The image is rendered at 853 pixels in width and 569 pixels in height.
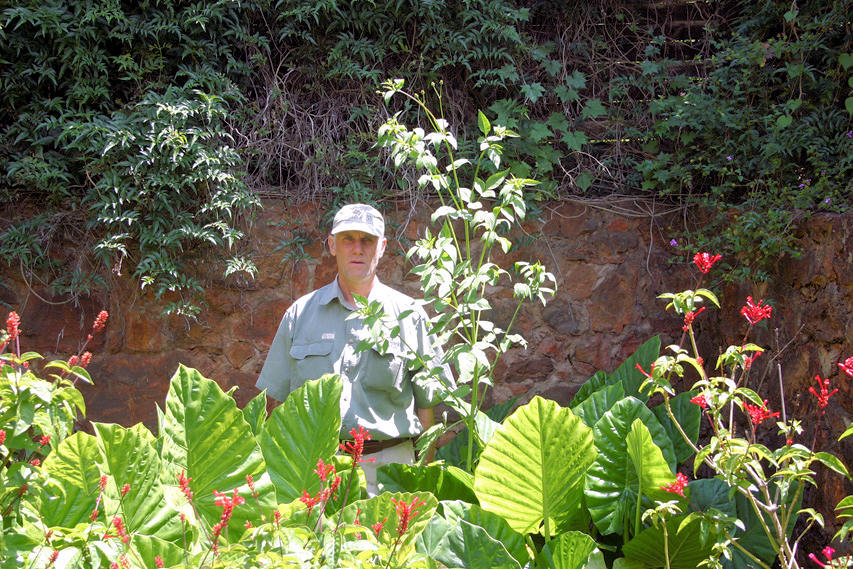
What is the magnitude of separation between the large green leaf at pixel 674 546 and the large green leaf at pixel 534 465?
0.17 metres

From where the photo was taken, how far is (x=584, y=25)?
12.2ft

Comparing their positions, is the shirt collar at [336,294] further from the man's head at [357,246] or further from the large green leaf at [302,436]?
the large green leaf at [302,436]

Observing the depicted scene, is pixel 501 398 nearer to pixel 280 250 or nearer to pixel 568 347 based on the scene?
pixel 568 347

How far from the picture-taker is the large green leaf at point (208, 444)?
147cm

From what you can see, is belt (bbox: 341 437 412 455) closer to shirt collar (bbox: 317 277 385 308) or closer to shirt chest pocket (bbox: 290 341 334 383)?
shirt chest pocket (bbox: 290 341 334 383)

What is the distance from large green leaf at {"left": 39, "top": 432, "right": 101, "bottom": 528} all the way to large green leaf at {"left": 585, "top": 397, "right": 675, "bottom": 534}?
1025 millimetres

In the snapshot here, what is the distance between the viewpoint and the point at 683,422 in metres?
2.09

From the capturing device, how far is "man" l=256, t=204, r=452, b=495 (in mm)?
2326

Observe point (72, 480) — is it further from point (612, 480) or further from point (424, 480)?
point (612, 480)

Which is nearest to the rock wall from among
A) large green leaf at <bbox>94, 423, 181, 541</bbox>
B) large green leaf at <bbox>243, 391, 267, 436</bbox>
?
large green leaf at <bbox>243, 391, 267, 436</bbox>

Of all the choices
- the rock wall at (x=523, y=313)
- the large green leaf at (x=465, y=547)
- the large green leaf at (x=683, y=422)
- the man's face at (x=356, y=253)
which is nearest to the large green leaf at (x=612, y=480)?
the large green leaf at (x=683, y=422)

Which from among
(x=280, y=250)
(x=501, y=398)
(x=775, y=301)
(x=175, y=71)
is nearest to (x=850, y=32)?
(x=775, y=301)

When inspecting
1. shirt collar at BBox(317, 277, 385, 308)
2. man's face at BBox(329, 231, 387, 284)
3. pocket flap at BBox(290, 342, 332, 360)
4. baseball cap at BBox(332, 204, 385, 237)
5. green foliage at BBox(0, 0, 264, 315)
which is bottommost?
pocket flap at BBox(290, 342, 332, 360)

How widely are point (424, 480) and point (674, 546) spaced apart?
0.58 meters
